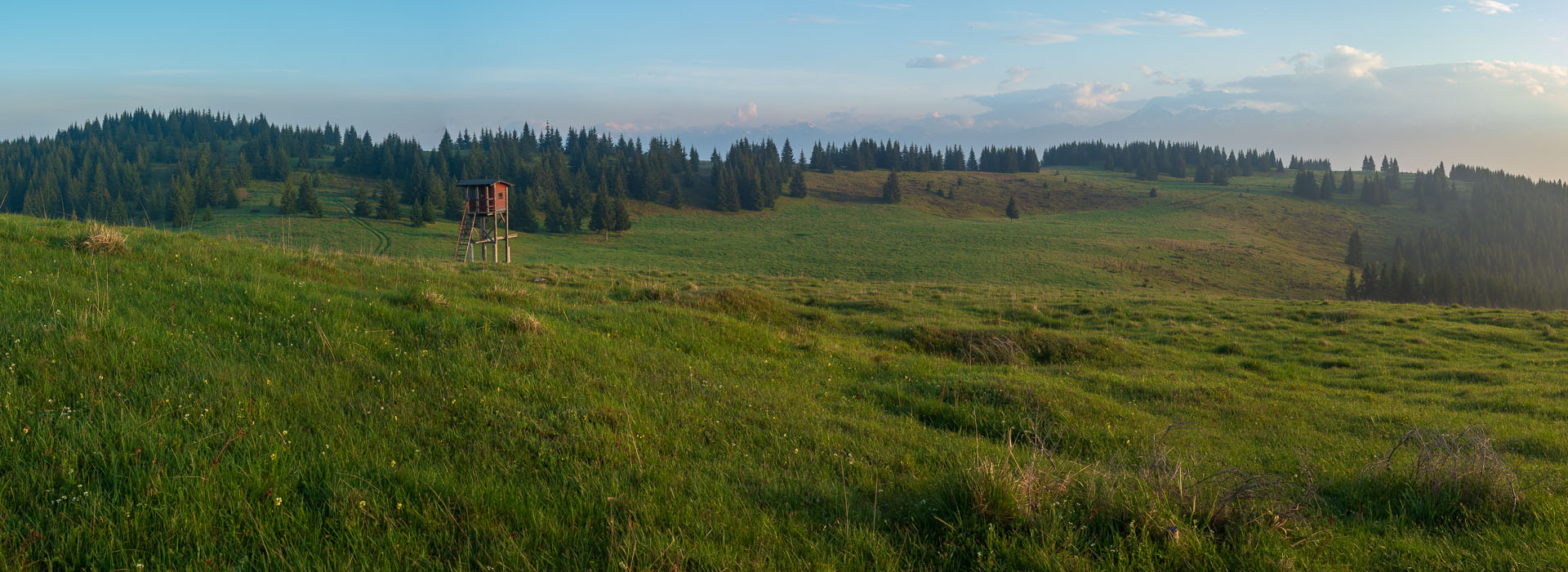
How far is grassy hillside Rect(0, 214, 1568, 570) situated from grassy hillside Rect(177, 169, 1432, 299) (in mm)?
24059

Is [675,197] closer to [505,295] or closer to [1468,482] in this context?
[505,295]

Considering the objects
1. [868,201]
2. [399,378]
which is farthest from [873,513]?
[868,201]

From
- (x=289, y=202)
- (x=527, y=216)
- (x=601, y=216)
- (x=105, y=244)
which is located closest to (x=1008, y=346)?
(x=105, y=244)

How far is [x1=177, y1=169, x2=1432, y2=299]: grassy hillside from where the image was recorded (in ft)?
198

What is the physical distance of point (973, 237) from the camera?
3206 inches

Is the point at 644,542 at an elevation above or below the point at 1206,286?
above

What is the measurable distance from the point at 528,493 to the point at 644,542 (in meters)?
1.01

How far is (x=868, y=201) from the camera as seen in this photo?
402ft

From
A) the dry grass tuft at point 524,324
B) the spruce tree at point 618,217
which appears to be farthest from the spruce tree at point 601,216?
the dry grass tuft at point 524,324

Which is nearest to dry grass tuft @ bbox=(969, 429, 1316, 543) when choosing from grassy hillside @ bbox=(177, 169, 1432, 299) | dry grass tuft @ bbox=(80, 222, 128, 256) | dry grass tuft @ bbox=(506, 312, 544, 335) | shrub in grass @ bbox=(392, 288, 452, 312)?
dry grass tuft @ bbox=(506, 312, 544, 335)

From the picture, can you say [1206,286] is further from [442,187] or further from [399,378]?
[442,187]

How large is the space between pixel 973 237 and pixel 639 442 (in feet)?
262

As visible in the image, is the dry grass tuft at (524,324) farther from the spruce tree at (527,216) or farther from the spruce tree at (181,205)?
the spruce tree at (181,205)

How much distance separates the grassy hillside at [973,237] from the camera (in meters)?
60.2
